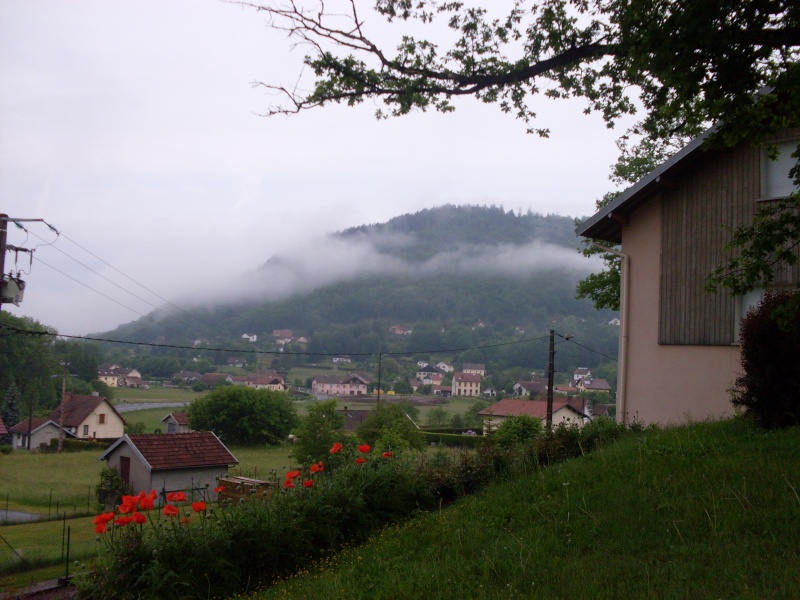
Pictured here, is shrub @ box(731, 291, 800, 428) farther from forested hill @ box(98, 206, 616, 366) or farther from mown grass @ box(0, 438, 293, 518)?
forested hill @ box(98, 206, 616, 366)

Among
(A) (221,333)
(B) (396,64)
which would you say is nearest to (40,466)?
(B) (396,64)

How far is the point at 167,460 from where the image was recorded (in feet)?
98.1

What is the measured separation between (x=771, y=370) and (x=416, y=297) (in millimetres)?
107114

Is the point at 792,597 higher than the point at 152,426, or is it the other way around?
the point at 792,597

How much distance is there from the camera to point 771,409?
939cm

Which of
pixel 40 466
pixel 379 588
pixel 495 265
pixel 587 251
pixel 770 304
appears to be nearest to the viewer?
pixel 379 588

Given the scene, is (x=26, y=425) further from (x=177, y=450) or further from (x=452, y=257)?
(x=452, y=257)

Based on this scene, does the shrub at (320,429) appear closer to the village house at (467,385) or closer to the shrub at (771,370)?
the village house at (467,385)

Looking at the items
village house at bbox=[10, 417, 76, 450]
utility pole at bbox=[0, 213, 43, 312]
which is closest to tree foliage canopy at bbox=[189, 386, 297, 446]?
village house at bbox=[10, 417, 76, 450]

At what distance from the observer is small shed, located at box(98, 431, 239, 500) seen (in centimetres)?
2928

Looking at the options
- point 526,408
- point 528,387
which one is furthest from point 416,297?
A: point 526,408

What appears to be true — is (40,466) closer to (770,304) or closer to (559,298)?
(770,304)

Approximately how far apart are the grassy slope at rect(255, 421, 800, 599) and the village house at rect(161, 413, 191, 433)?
44.7 m

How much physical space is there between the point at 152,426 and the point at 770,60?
48.0 m
